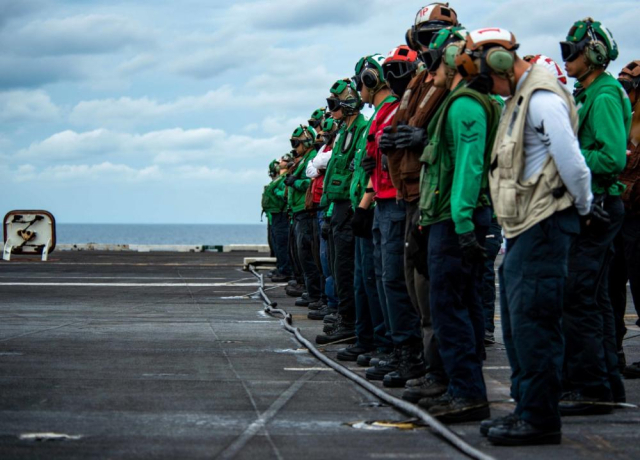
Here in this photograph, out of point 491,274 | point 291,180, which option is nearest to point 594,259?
point 491,274

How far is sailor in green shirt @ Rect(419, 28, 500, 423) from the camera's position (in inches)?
224

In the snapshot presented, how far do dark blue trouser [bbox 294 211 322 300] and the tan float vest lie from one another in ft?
28.0

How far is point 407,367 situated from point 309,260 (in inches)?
277

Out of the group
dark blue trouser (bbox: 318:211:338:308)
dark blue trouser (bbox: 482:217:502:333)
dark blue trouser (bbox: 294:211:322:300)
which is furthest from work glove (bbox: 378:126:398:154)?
dark blue trouser (bbox: 294:211:322:300)

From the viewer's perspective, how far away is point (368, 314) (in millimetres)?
8680

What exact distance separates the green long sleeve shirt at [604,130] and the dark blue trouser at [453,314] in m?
0.98

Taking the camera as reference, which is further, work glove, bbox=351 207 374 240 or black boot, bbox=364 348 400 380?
work glove, bbox=351 207 374 240

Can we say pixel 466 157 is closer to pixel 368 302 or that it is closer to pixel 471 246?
pixel 471 246

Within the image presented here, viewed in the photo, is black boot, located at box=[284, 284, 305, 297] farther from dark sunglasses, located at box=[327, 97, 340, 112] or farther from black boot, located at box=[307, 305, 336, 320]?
dark sunglasses, located at box=[327, 97, 340, 112]

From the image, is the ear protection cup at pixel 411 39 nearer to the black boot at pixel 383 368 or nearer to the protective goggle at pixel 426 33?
the protective goggle at pixel 426 33

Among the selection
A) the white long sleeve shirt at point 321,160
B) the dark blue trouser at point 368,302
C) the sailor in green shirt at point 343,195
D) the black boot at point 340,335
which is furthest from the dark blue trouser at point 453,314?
the white long sleeve shirt at point 321,160

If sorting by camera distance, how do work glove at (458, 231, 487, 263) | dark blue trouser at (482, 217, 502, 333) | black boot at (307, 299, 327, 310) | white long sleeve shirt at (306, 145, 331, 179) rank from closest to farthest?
work glove at (458, 231, 487, 263) < dark blue trouser at (482, 217, 502, 333) < white long sleeve shirt at (306, 145, 331, 179) < black boot at (307, 299, 327, 310)

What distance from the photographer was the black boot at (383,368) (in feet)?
24.3

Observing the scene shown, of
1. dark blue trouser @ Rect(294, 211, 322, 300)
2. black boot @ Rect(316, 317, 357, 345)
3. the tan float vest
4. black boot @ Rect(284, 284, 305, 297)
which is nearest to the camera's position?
the tan float vest
